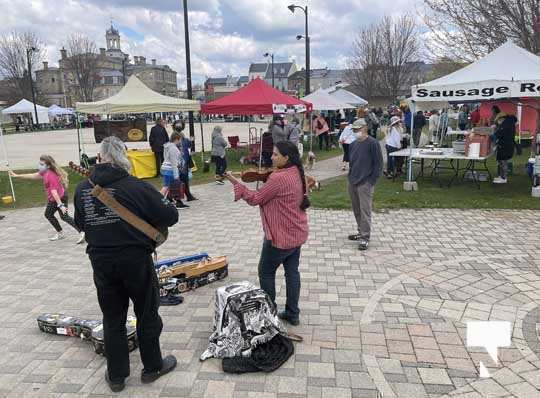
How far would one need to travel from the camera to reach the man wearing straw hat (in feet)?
19.4

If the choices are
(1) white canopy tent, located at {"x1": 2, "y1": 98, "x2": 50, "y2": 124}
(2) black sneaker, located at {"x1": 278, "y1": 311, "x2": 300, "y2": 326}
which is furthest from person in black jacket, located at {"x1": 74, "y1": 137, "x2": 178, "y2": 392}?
(1) white canopy tent, located at {"x1": 2, "y1": 98, "x2": 50, "y2": 124}

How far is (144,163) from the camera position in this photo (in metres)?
13.4

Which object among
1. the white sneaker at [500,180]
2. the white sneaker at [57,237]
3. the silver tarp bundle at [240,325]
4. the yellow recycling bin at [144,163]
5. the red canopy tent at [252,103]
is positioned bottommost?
the white sneaker at [57,237]

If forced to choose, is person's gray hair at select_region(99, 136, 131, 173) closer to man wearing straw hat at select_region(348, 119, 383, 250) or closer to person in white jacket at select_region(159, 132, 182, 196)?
man wearing straw hat at select_region(348, 119, 383, 250)

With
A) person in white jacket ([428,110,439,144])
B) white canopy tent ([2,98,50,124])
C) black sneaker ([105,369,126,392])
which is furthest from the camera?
white canopy tent ([2,98,50,124])

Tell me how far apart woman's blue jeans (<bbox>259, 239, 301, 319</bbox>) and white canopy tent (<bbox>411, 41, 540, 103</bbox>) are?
672 cm

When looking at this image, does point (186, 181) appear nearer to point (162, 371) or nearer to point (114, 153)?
point (162, 371)

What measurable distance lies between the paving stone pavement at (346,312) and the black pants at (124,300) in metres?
0.23

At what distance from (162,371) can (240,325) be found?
702mm

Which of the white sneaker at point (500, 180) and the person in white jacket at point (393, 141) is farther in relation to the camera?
the person in white jacket at point (393, 141)

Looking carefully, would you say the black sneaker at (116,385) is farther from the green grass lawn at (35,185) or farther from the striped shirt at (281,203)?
the green grass lawn at (35,185)

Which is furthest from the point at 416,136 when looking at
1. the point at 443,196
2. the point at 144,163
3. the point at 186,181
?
the point at 186,181

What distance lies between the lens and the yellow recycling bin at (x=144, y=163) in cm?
1320

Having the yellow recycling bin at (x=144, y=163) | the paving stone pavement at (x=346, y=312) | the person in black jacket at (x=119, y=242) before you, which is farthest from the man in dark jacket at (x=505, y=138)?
the yellow recycling bin at (x=144, y=163)
